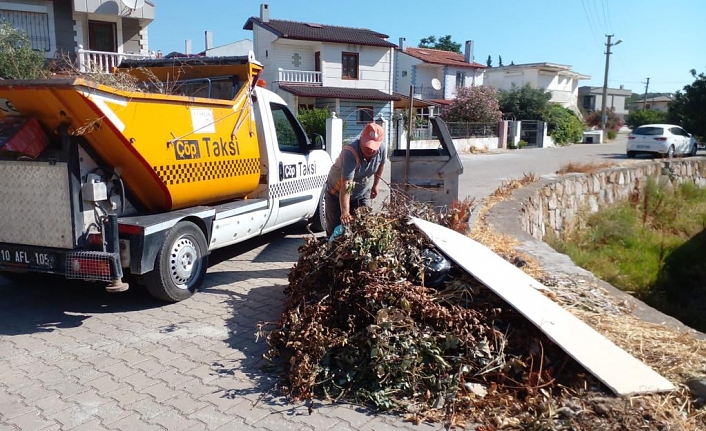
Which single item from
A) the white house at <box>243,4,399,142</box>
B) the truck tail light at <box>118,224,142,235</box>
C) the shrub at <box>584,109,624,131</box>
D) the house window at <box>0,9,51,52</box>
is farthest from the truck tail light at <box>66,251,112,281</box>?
the shrub at <box>584,109,624,131</box>

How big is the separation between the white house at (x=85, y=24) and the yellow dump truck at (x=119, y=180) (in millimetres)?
15615

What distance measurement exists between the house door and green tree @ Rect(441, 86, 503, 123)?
66.4 feet

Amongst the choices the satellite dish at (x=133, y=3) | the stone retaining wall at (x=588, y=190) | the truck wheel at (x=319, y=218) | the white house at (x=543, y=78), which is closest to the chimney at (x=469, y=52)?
the white house at (x=543, y=78)

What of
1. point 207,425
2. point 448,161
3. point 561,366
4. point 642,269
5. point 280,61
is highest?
point 280,61

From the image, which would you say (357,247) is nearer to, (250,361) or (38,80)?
(250,361)

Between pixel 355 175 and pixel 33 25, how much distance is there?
19.6 m

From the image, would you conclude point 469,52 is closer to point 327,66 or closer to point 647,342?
point 327,66

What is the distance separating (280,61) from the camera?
33281 mm

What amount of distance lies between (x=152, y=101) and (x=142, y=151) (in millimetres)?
481

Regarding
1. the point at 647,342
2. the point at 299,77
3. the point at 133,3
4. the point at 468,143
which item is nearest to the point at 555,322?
the point at 647,342

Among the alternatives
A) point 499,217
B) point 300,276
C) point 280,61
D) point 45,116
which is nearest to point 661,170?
point 499,217

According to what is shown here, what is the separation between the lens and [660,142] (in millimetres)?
25609

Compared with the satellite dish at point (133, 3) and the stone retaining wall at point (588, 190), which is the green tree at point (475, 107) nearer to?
the stone retaining wall at point (588, 190)

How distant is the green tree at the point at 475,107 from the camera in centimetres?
3441
